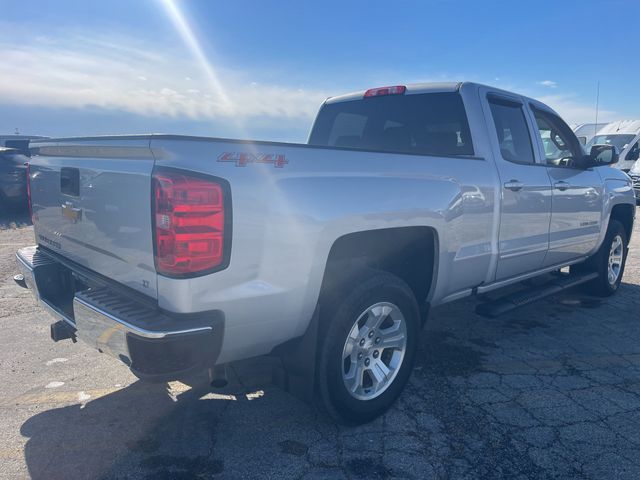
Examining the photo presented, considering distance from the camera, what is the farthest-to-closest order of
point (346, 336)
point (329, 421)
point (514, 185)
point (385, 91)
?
point (385, 91), point (514, 185), point (329, 421), point (346, 336)

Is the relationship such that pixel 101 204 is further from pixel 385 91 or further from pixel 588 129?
pixel 588 129

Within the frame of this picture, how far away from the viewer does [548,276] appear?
5.95m

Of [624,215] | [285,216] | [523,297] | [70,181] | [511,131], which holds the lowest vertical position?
[523,297]

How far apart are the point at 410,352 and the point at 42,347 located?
9.68 feet

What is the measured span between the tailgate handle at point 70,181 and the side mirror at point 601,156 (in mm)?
4413

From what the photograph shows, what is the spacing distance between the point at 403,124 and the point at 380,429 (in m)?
2.36

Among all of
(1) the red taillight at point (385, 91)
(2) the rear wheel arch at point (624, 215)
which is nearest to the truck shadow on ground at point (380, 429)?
(1) the red taillight at point (385, 91)

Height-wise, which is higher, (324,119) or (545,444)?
(324,119)

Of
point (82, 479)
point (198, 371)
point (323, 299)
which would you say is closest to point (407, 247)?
point (323, 299)

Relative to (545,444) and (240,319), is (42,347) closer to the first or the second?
(240,319)

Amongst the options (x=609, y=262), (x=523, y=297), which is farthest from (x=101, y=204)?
(x=609, y=262)

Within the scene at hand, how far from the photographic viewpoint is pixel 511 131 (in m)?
4.27

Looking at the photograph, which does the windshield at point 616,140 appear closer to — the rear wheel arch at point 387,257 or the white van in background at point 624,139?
the white van in background at point 624,139

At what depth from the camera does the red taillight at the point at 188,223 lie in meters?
2.13
